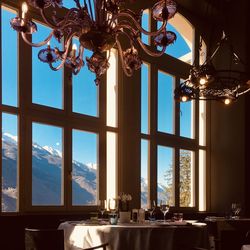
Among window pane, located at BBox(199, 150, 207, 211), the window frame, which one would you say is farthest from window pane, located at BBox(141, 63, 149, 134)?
window pane, located at BBox(199, 150, 207, 211)

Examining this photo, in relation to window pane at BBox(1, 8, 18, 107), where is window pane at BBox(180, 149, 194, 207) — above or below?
below

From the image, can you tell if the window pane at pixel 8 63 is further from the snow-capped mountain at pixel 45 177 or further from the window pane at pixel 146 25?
the window pane at pixel 146 25

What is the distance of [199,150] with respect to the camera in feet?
34.2

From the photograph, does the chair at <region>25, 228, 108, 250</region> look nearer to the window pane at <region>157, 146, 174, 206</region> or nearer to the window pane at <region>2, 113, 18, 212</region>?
the window pane at <region>2, 113, 18, 212</region>

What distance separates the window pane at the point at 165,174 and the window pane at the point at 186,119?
0.74m

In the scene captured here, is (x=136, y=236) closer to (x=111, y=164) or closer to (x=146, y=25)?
(x=111, y=164)

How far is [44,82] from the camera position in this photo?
7070 mm

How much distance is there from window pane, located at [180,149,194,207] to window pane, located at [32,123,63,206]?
356cm

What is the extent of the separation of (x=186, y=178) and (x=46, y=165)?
4006 mm

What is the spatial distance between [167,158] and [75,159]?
2.63 meters

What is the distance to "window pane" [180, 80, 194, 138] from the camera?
32.9ft

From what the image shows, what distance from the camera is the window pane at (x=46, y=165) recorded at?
6754 millimetres

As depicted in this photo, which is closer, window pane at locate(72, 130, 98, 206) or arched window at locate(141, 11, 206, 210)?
window pane at locate(72, 130, 98, 206)

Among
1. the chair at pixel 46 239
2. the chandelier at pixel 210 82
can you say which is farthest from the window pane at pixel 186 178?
the chair at pixel 46 239
